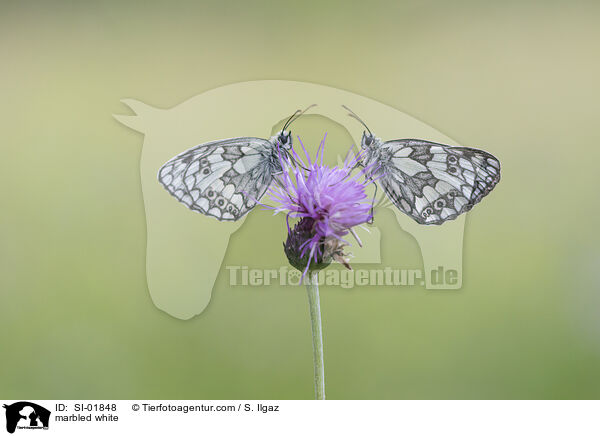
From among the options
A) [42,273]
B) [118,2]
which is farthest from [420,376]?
[118,2]

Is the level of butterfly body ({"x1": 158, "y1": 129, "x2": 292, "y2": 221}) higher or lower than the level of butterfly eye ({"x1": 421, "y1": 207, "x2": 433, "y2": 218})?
higher

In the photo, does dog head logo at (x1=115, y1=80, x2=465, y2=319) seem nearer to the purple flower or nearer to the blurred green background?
the blurred green background

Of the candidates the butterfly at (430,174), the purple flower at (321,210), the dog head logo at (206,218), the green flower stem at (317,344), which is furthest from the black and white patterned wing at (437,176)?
the dog head logo at (206,218)

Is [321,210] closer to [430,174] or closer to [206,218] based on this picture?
[430,174]
